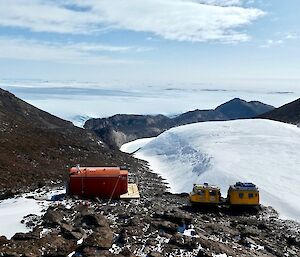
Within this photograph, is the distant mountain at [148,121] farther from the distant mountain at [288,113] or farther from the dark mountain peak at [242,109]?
the distant mountain at [288,113]

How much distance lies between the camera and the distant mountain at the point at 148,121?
88938 millimetres

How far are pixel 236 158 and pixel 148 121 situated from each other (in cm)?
9435

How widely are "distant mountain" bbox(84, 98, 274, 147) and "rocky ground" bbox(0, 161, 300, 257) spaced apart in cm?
Answer: 5614

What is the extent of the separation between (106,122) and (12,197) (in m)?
102

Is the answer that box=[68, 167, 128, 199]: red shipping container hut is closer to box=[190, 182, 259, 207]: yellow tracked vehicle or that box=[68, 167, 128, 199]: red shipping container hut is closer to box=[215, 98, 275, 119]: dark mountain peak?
box=[190, 182, 259, 207]: yellow tracked vehicle

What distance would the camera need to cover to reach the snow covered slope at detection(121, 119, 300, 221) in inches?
1281

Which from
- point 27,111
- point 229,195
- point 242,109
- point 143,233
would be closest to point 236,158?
point 229,195

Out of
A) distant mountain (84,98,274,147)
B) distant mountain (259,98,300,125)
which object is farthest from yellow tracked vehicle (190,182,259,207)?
distant mountain (259,98,300,125)

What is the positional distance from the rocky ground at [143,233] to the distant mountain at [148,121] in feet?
184

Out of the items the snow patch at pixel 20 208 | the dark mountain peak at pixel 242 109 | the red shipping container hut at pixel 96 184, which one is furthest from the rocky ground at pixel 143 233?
the dark mountain peak at pixel 242 109

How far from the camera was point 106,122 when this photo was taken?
125375 mm

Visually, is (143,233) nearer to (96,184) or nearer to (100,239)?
(100,239)

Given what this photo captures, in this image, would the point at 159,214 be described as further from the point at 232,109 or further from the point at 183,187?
the point at 232,109

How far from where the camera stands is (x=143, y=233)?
52.0ft
